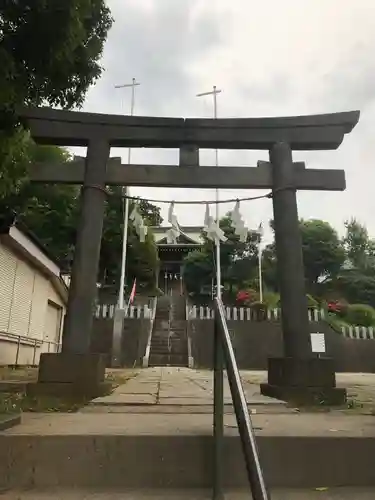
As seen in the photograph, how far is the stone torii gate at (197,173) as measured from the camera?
16.8 feet

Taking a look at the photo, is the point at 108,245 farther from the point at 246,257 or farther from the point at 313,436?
the point at 313,436

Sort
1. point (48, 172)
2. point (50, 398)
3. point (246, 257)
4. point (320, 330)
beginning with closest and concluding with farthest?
point (50, 398), point (48, 172), point (320, 330), point (246, 257)

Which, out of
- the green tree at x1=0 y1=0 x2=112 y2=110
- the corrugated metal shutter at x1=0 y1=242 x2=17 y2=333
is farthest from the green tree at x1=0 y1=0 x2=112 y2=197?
the corrugated metal shutter at x1=0 y1=242 x2=17 y2=333

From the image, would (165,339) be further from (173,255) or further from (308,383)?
(173,255)

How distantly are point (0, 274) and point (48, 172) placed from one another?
191 inches

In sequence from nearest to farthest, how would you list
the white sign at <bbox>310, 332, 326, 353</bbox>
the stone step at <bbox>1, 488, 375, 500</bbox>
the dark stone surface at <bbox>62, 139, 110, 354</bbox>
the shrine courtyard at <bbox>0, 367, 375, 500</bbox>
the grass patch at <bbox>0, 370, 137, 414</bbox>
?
the stone step at <bbox>1, 488, 375, 500</bbox> → the shrine courtyard at <bbox>0, 367, 375, 500</bbox> → the grass patch at <bbox>0, 370, 137, 414</bbox> → the dark stone surface at <bbox>62, 139, 110, 354</bbox> → the white sign at <bbox>310, 332, 326, 353</bbox>

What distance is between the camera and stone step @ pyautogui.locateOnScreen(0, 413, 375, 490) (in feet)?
7.17

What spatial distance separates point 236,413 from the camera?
1.59 meters

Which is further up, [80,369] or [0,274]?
[0,274]

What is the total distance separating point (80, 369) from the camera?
4.69m

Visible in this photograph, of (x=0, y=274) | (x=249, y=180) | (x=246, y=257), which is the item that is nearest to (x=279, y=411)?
(x=249, y=180)

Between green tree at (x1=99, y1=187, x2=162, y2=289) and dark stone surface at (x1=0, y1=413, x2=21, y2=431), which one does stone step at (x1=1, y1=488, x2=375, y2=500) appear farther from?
green tree at (x1=99, y1=187, x2=162, y2=289)

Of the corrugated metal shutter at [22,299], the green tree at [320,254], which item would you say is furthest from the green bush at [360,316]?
the corrugated metal shutter at [22,299]

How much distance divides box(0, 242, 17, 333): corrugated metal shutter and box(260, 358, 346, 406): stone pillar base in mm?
7080
